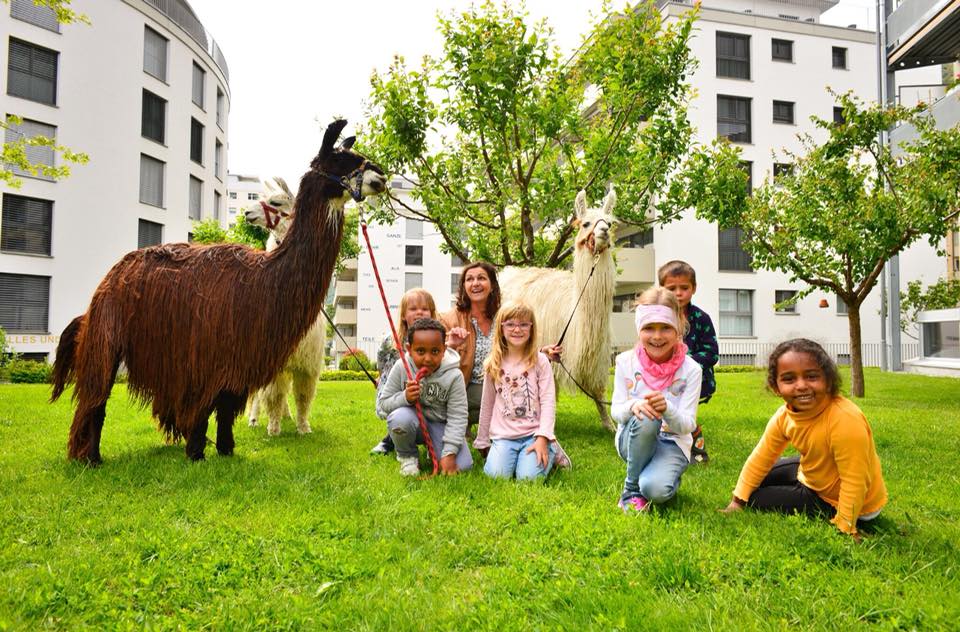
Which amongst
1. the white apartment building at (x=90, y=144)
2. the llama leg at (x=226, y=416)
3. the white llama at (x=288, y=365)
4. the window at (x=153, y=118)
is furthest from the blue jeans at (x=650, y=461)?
the window at (x=153, y=118)

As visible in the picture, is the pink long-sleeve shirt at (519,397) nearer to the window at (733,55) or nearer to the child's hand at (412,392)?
the child's hand at (412,392)

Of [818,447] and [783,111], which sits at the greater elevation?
[783,111]

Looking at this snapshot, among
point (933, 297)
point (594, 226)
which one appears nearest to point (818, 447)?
point (594, 226)

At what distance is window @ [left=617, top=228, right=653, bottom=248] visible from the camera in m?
25.2

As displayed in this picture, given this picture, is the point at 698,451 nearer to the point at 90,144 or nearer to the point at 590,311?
the point at 590,311

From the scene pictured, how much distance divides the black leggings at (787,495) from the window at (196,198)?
2894 cm

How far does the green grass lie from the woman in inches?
44.4

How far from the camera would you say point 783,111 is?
2530cm

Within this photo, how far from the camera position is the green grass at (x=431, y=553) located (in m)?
2.17

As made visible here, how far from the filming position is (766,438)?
3.25m

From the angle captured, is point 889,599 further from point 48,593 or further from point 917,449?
point 917,449

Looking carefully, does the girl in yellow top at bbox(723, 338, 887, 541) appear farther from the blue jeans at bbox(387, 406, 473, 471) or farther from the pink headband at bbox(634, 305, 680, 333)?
the blue jeans at bbox(387, 406, 473, 471)

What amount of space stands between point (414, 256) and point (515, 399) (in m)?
37.0

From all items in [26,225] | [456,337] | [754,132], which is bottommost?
[456,337]
